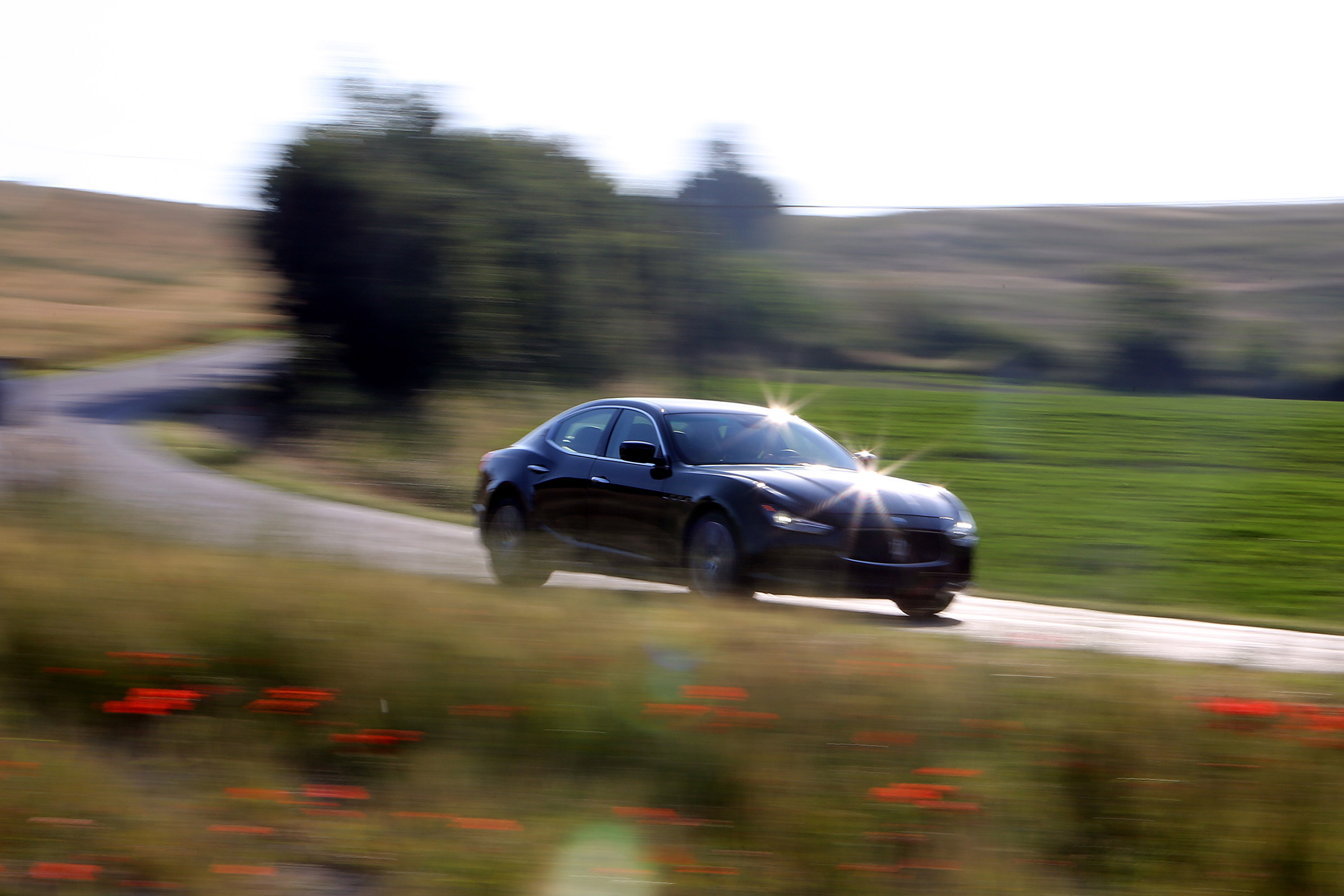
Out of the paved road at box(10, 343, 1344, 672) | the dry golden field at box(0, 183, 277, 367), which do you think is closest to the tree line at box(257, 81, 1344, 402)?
the dry golden field at box(0, 183, 277, 367)

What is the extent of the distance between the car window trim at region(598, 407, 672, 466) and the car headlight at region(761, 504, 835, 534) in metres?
1.08

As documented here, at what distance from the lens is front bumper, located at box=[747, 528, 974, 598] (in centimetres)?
691

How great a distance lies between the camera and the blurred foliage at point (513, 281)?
15.4 metres

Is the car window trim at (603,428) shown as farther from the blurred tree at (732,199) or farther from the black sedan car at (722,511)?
the blurred tree at (732,199)

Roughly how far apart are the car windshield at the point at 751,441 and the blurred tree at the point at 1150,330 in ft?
34.3

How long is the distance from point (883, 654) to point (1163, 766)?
117cm

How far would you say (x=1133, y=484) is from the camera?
17.1 meters

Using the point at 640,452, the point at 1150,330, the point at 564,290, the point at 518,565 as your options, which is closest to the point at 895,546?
the point at 640,452

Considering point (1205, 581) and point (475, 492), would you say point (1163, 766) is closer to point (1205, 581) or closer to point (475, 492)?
point (475, 492)

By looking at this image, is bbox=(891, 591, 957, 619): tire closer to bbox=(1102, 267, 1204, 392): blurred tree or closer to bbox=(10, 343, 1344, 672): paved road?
bbox=(10, 343, 1344, 672): paved road

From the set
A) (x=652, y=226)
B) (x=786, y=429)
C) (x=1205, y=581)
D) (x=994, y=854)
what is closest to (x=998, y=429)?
(x=652, y=226)

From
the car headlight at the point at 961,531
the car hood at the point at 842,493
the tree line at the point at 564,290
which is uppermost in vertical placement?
the tree line at the point at 564,290

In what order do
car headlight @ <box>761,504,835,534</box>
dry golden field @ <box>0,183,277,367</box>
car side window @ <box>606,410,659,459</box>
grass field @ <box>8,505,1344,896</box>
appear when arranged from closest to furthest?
1. grass field @ <box>8,505,1344,896</box>
2. car headlight @ <box>761,504,835,534</box>
3. car side window @ <box>606,410,659,459</box>
4. dry golden field @ <box>0,183,277,367</box>

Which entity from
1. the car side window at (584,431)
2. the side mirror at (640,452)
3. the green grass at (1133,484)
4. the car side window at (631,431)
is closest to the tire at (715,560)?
the side mirror at (640,452)
